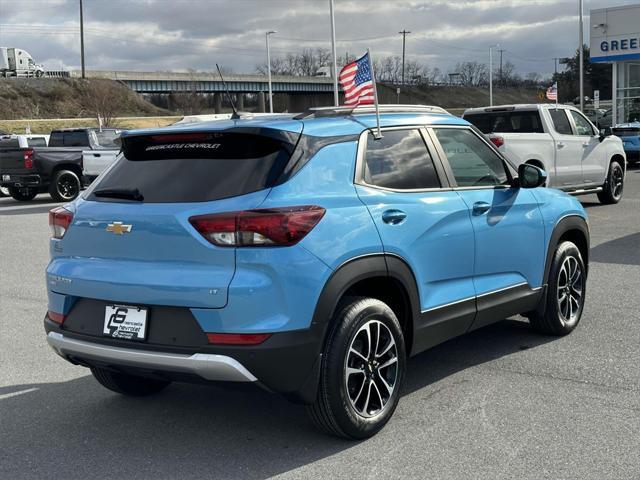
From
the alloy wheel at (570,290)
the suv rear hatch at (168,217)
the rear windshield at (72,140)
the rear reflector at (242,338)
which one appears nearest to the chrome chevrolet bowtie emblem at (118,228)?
the suv rear hatch at (168,217)

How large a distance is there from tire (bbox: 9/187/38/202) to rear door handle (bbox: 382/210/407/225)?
18.1 metres

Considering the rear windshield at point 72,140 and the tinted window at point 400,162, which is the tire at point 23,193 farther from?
the tinted window at point 400,162

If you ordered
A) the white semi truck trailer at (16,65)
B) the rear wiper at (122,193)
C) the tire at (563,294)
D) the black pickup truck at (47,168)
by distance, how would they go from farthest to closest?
the white semi truck trailer at (16,65), the black pickup truck at (47,168), the tire at (563,294), the rear wiper at (122,193)

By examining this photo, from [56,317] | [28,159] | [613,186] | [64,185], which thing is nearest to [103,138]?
[64,185]

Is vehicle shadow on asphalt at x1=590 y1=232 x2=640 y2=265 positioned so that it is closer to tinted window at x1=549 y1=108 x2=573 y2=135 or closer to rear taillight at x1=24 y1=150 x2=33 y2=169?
tinted window at x1=549 y1=108 x2=573 y2=135

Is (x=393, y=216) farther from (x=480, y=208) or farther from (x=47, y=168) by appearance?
(x=47, y=168)

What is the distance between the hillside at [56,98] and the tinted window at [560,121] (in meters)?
73.9

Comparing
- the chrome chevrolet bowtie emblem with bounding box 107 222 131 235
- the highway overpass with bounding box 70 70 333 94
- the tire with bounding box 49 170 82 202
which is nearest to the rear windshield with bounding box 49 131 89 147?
the tire with bounding box 49 170 82 202

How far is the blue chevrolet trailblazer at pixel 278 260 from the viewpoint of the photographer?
11.8 ft

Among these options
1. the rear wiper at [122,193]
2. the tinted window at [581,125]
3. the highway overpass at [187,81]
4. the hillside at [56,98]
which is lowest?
the rear wiper at [122,193]

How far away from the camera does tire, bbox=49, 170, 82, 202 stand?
19.7 m

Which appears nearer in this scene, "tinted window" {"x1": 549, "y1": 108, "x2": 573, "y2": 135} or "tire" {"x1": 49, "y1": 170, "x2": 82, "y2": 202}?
"tinted window" {"x1": 549, "y1": 108, "x2": 573, "y2": 135}

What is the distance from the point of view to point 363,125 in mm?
4402

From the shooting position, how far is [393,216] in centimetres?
419
